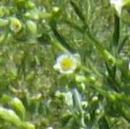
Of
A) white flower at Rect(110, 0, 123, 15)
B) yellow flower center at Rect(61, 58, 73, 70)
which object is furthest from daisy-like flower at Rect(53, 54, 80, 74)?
white flower at Rect(110, 0, 123, 15)

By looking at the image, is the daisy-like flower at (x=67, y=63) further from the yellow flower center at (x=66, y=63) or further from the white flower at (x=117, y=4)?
the white flower at (x=117, y=4)

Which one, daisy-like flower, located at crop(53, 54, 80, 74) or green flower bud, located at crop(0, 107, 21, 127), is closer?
green flower bud, located at crop(0, 107, 21, 127)

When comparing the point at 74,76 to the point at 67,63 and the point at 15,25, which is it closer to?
the point at 67,63

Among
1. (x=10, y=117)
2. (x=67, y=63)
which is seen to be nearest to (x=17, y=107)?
(x=10, y=117)

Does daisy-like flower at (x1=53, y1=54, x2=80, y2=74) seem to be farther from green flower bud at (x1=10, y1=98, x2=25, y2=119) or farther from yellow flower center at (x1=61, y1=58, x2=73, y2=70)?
green flower bud at (x1=10, y1=98, x2=25, y2=119)

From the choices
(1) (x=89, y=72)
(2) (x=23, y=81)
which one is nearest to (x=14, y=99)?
(1) (x=89, y=72)

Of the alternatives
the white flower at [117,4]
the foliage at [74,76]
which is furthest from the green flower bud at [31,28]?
the white flower at [117,4]
